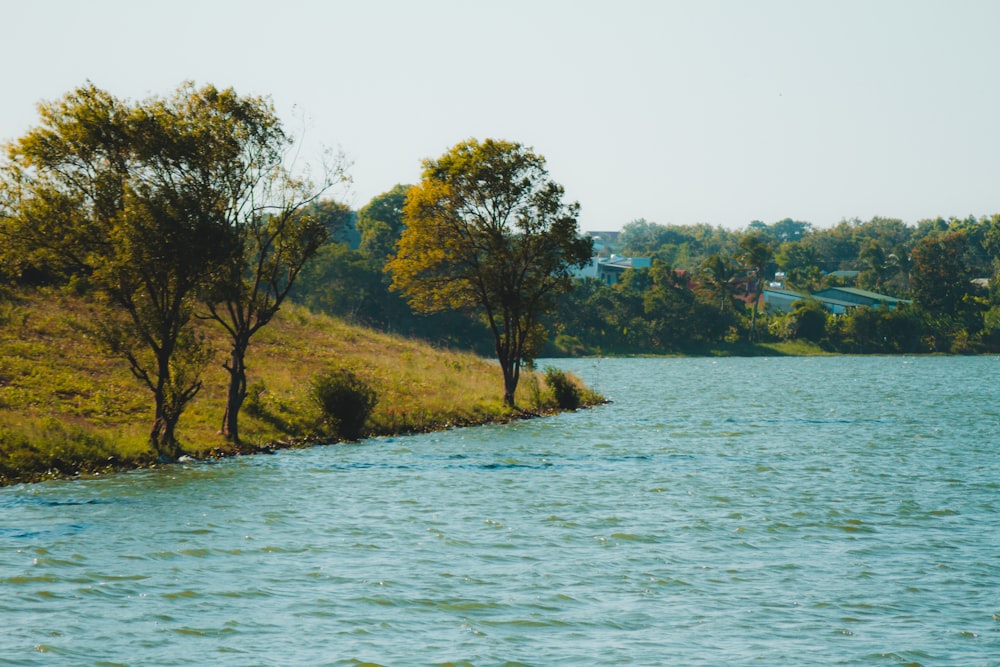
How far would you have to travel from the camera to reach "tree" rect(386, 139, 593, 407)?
63156 mm

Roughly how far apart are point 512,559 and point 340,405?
26.1 meters

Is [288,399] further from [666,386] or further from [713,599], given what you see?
[666,386]

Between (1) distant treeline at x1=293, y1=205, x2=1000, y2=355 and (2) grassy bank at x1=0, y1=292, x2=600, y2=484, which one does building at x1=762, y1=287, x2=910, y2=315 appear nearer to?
(1) distant treeline at x1=293, y1=205, x2=1000, y2=355

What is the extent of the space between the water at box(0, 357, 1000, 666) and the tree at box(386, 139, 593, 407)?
1848cm

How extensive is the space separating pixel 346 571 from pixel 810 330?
6236 inches

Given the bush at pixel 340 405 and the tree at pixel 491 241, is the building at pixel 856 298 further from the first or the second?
the bush at pixel 340 405

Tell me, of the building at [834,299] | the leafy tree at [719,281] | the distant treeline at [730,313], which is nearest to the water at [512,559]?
the distant treeline at [730,313]

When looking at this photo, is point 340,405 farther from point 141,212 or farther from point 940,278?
point 940,278

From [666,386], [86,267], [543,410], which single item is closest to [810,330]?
[666,386]

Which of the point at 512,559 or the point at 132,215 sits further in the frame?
the point at 132,215

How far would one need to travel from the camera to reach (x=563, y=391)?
6931 centimetres

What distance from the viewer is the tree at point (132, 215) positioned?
3822 centimetres

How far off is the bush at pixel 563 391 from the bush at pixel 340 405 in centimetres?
2074

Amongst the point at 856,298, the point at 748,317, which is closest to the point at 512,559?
the point at 748,317
